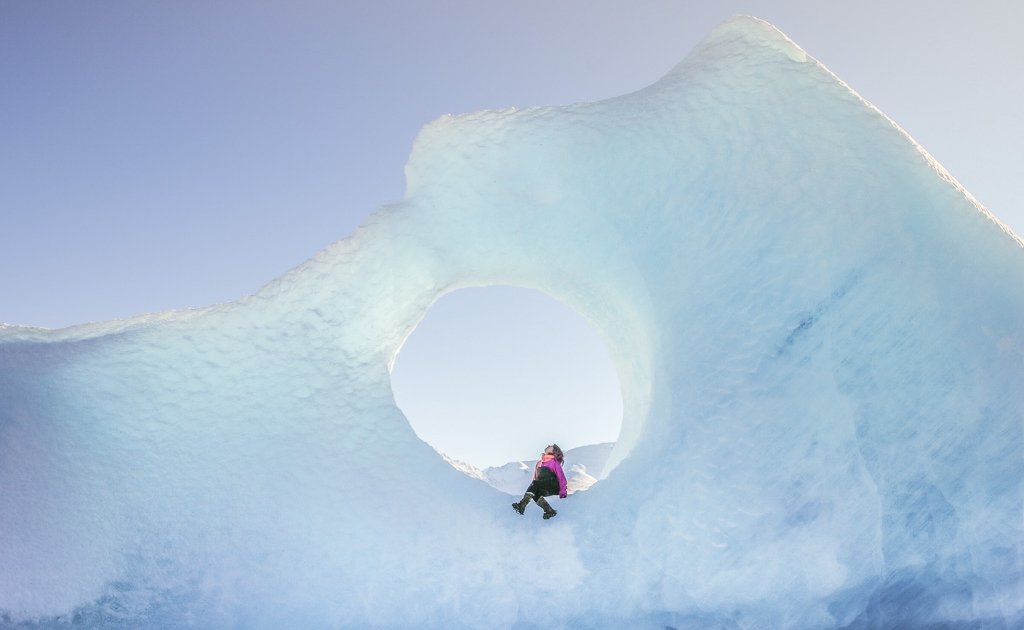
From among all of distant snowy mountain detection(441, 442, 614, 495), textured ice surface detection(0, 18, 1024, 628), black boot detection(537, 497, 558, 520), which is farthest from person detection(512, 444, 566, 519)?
distant snowy mountain detection(441, 442, 614, 495)

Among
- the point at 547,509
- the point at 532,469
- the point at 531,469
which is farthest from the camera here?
the point at 532,469

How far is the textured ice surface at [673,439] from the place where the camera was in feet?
15.7

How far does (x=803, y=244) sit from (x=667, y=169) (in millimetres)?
1391

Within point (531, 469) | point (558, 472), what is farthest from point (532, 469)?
point (558, 472)

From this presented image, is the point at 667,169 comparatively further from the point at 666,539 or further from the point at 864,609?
the point at 864,609

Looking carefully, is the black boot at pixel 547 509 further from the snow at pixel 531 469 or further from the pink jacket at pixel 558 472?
the snow at pixel 531 469

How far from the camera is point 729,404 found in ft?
16.7

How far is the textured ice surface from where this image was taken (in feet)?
15.7

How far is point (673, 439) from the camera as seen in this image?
5.17 m

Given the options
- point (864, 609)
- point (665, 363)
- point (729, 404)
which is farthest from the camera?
point (665, 363)

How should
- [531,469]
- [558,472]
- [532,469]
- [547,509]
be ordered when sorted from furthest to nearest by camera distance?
[532,469] → [531,469] → [558,472] → [547,509]

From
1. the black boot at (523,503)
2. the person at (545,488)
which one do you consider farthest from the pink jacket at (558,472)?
the black boot at (523,503)

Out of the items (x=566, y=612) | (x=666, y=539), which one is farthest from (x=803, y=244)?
(x=566, y=612)

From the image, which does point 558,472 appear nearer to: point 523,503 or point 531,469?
point 523,503
